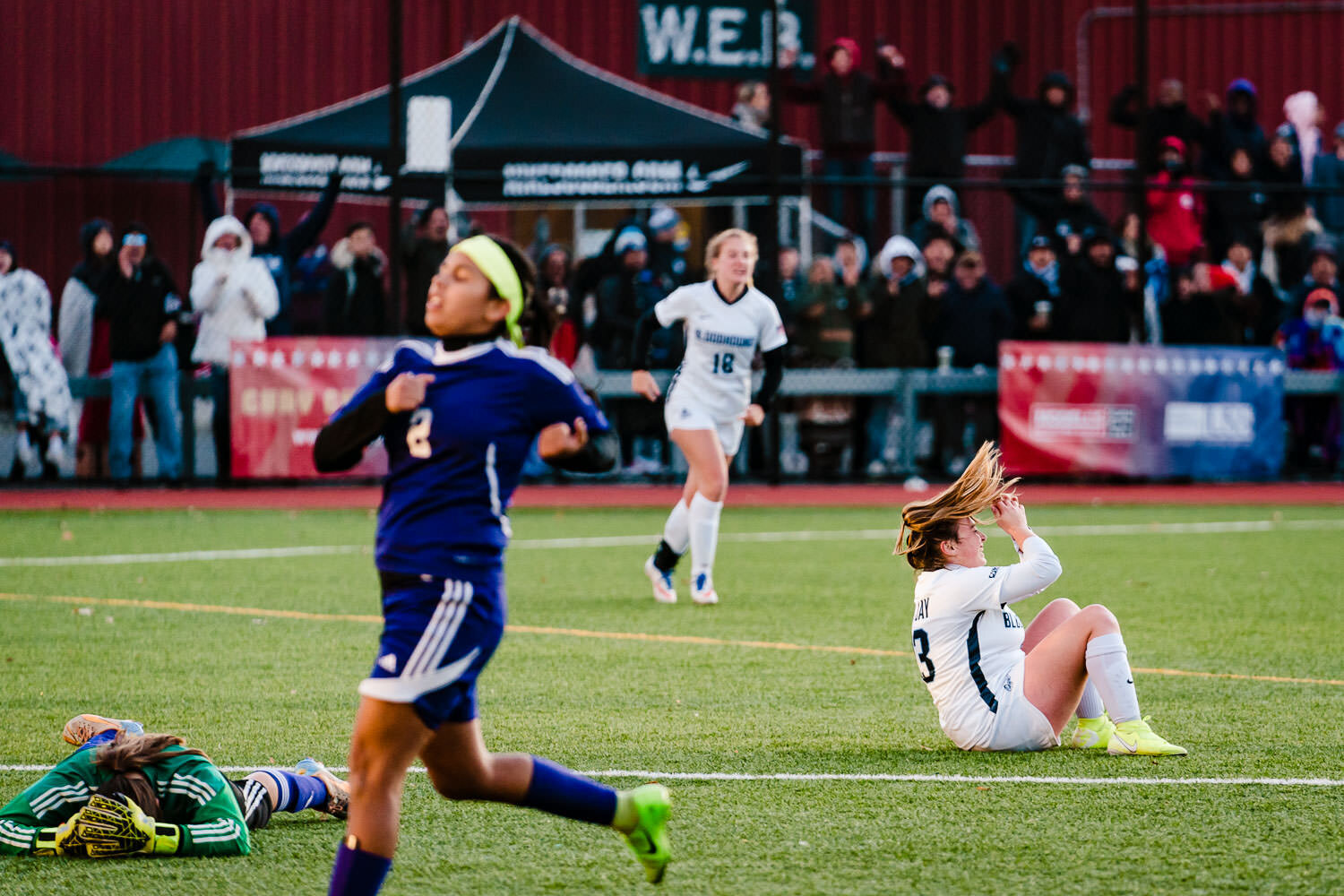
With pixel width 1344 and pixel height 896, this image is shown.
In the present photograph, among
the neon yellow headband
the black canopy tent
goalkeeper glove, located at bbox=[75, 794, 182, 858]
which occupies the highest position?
the black canopy tent

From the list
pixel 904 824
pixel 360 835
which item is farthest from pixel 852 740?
pixel 360 835

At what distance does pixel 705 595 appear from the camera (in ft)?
34.7

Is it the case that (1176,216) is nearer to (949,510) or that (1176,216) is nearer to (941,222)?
(941,222)

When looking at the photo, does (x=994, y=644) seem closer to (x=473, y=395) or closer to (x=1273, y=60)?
(x=473, y=395)

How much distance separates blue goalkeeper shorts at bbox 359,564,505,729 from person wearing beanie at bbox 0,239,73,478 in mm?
13888

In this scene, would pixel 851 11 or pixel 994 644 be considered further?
pixel 851 11

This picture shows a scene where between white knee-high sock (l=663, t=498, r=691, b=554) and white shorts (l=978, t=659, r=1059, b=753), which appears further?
white knee-high sock (l=663, t=498, r=691, b=554)

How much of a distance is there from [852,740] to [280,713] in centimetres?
219

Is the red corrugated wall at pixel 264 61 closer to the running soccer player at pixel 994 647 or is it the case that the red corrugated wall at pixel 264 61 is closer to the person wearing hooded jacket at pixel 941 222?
the person wearing hooded jacket at pixel 941 222

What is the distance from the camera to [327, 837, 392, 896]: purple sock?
3.94 metres

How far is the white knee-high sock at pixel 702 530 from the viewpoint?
34.7ft

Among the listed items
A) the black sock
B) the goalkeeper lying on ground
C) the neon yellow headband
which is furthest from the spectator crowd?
the neon yellow headband

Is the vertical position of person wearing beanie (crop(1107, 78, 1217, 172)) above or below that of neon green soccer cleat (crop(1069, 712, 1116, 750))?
above

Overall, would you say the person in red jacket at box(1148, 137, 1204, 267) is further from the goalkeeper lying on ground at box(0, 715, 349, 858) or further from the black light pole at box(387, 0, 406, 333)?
the goalkeeper lying on ground at box(0, 715, 349, 858)
